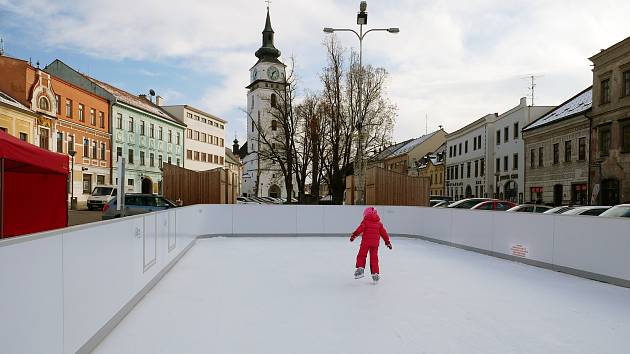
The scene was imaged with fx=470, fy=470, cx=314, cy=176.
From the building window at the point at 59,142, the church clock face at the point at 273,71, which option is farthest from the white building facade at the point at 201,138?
the building window at the point at 59,142

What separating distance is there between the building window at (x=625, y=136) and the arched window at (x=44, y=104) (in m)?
37.1

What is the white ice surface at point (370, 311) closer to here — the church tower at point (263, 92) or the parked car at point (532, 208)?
the parked car at point (532, 208)

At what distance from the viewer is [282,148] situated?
32.5 meters

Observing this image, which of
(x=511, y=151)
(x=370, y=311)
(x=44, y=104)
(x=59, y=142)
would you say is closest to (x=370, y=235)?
(x=370, y=311)

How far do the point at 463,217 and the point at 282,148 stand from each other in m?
18.9

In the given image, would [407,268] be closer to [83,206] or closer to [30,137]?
[30,137]

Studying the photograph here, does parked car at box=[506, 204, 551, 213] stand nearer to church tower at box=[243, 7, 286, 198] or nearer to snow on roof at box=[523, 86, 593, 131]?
snow on roof at box=[523, 86, 593, 131]

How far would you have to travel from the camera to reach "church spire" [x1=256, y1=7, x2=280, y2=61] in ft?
252

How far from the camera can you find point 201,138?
68.7 metres

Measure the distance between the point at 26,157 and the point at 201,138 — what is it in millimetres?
63533

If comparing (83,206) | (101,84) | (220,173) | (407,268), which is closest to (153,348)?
(407,268)

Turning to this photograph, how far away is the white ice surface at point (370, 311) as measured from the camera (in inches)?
206

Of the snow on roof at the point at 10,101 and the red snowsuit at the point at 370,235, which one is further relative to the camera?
the snow on roof at the point at 10,101

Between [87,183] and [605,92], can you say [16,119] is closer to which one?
[87,183]
